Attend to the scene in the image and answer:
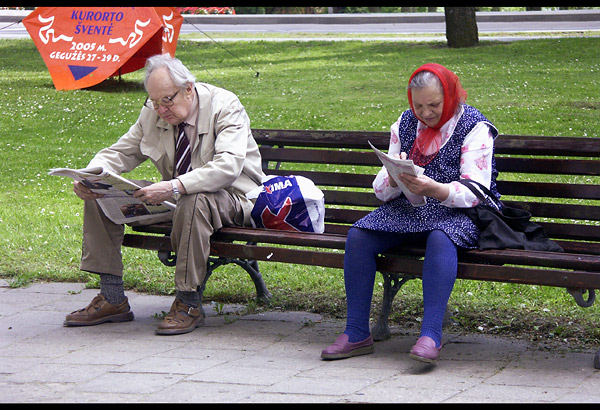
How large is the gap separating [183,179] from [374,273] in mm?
1094

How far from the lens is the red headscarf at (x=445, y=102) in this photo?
3912 millimetres

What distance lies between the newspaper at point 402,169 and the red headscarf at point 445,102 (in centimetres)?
22

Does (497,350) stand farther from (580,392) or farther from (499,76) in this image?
(499,76)

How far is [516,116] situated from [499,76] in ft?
11.5

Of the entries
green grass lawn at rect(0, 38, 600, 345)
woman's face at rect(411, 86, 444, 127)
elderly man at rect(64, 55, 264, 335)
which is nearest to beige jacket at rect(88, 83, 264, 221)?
elderly man at rect(64, 55, 264, 335)

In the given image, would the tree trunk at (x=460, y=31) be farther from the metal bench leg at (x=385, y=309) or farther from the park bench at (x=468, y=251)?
the metal bench leg at (x=385, y=309)

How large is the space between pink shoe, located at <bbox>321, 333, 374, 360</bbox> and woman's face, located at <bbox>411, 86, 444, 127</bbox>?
42.7 inches

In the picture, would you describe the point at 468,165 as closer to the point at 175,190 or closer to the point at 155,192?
the point at 175,190

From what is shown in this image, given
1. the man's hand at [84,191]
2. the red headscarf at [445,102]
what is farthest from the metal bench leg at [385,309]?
the man's hand at [84,191]

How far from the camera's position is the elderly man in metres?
4.27

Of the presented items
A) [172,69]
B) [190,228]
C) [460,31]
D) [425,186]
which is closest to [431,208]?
[425,186]

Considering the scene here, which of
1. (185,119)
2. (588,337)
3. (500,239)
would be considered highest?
(185,119)

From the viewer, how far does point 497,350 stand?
4.02 m

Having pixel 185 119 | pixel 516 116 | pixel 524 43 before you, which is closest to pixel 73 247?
pixel 185 119
